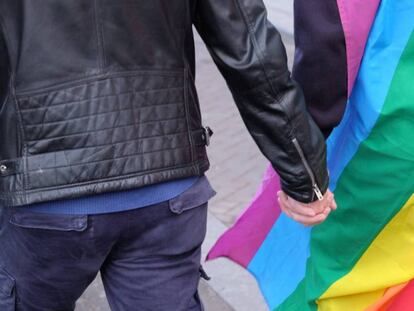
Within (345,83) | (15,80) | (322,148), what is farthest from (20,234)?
(345,83)

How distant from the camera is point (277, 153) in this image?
1695 millimetres

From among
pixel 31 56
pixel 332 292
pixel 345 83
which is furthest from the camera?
pixel 332 292

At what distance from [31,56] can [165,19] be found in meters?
0.30

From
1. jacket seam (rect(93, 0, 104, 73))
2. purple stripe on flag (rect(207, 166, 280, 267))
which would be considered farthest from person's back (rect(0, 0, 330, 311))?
purple stripe on flag (rect(207, 166, 280, 267))

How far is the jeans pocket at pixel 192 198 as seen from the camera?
1.72m

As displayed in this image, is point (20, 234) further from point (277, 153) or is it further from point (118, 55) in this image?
point (277, 153)

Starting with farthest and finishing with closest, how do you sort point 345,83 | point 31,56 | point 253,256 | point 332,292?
1. point 253,256
2. point 332,292
3. point 345,83
4. point 31,56

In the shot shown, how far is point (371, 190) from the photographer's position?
6.04ft

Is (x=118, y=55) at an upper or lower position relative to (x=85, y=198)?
upper

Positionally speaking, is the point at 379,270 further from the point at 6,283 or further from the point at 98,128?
the point at 6,283

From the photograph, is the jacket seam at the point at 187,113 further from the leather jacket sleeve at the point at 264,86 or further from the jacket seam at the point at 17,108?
the jacket seam at the point at 17,108

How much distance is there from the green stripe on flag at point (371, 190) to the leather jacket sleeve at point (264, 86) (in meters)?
0.17

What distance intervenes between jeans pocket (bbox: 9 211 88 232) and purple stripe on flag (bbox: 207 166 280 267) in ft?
2.49

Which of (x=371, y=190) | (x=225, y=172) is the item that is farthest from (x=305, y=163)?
(x=225, y=172)
